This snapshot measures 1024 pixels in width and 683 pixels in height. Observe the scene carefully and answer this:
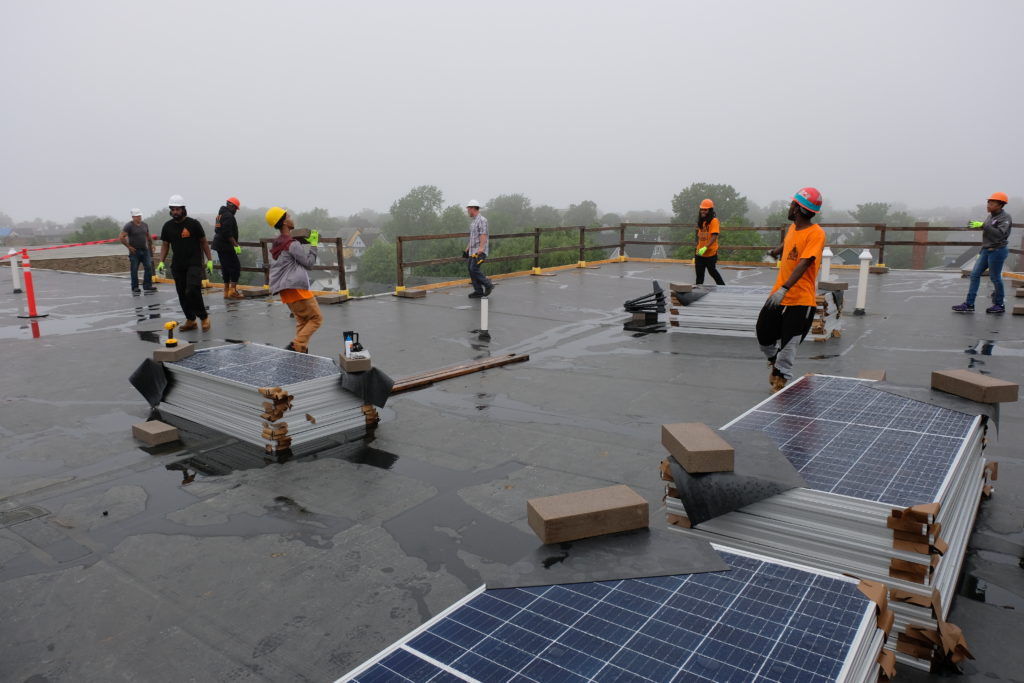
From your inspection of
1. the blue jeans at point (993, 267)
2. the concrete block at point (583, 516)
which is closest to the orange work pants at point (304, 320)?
the concrete block at point (583, 516)

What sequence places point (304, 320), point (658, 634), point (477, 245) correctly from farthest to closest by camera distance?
1. point (477, 245)
2. point (304, 320)
3. point (658, 634)

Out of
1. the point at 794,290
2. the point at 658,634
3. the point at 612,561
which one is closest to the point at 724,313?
the point at 794,290

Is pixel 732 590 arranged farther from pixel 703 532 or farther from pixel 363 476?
pixel 363 476

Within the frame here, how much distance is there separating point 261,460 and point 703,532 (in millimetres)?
4056

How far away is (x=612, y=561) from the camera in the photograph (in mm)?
3104

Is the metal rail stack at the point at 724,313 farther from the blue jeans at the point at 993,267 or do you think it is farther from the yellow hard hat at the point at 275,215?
the yellow hard hat at the point at 275,215

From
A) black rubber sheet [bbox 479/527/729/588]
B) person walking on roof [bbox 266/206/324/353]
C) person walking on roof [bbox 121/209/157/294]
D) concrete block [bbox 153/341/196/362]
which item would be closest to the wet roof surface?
black rubber sheet [bbox 479/527/729/588]

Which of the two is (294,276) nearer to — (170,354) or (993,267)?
(170,354)

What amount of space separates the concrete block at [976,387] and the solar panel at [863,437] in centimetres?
28

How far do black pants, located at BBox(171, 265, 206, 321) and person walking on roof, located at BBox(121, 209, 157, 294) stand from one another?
5.89 meters

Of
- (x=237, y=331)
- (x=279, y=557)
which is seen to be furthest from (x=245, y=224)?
(x=279, y=557)

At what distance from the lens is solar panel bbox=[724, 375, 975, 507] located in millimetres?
3734

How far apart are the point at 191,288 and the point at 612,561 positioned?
1033 cm

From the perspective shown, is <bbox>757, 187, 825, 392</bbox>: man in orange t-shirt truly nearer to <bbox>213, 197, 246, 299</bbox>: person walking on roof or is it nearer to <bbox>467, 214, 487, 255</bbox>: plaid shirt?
<bbox>467, 214, 487, 255</bbox>: plaid shirt
